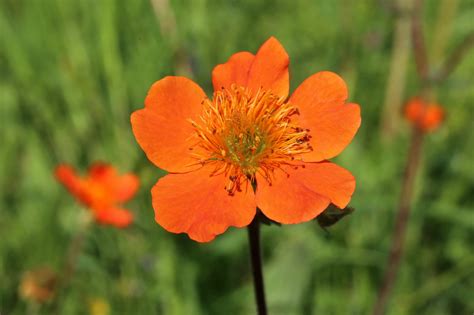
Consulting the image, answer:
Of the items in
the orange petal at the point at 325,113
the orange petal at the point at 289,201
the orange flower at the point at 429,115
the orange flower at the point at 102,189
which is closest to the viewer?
the orange petal at the point at 289,201

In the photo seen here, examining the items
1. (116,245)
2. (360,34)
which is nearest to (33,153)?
(116,245)

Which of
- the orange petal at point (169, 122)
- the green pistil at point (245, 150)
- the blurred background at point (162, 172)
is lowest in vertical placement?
the blurred background at point (162, 172)

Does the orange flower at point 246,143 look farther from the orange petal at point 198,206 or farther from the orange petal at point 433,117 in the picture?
the orange petal at point 433,117

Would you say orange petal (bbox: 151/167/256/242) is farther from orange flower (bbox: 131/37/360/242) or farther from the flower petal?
the flower petal

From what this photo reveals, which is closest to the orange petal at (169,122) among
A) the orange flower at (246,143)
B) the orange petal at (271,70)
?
the orange flower at (246,143)

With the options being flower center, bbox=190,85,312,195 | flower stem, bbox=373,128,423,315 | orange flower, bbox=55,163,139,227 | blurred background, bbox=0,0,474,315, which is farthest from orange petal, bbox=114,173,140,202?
flower center, bbox=190,85,312,195

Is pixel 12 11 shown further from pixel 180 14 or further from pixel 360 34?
pixel 360 34

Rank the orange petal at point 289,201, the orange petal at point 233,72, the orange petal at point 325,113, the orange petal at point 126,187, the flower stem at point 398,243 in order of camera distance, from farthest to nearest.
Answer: the orange petal at point 126,187 → the flower stem at point 398,243 → the orange petal at point 233,72 → the orange petal at point 325,113 → the orange petal at point 289,201
